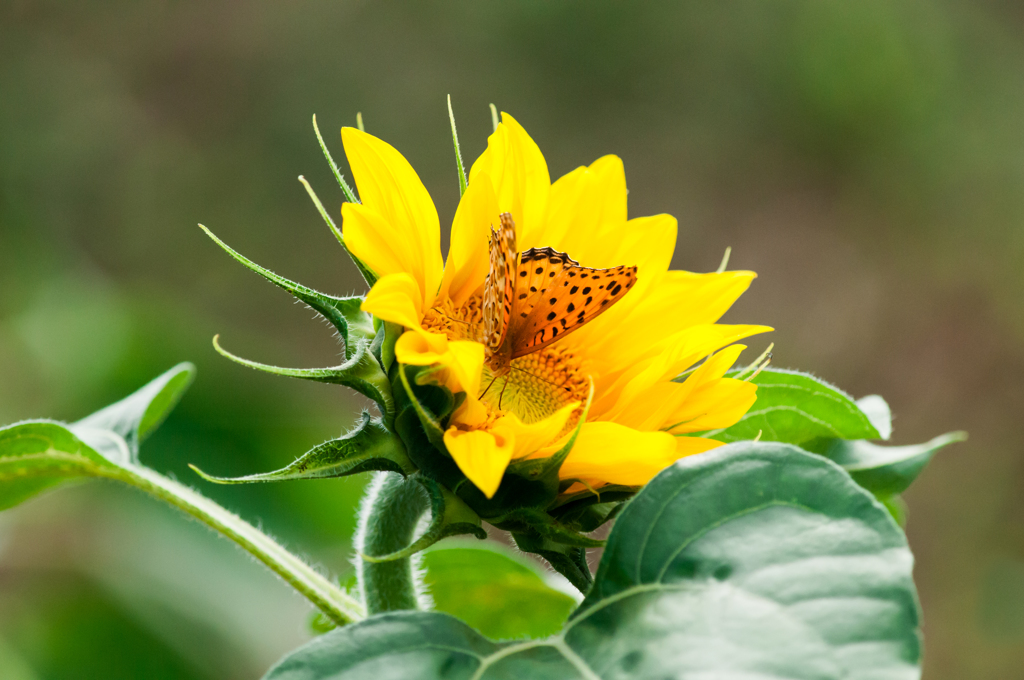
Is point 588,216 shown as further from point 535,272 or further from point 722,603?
point 722,603

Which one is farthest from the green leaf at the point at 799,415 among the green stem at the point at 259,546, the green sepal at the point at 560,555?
the green stem at the point at 259,546

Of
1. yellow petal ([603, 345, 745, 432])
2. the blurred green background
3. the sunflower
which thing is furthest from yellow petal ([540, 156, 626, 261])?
the blurred green background

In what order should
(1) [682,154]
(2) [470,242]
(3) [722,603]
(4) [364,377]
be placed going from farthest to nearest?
(1) [682,154] < (2) [470,242] < (4) [364,377] < (3) [722,603]

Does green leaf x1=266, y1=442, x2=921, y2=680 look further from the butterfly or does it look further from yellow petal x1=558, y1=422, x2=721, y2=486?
the butterfly

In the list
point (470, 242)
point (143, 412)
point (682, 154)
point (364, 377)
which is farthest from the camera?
point (682, 154)

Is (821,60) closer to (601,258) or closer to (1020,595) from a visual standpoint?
(1020,595)

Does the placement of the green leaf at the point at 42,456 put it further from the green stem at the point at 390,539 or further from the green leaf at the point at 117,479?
the green stem at the point at 390,539

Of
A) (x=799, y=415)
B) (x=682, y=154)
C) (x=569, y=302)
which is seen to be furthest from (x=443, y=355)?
(x=682, y=154)
